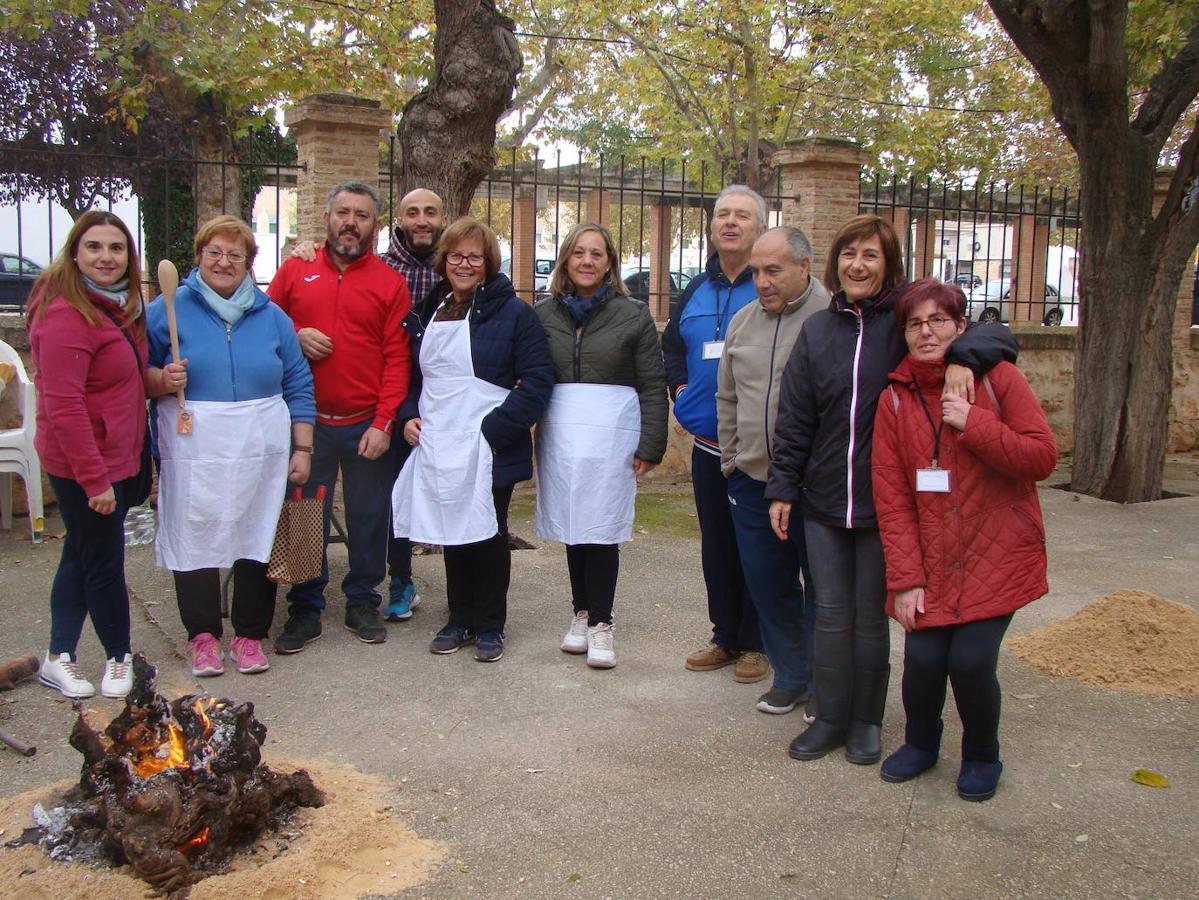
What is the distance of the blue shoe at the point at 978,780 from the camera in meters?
3.64

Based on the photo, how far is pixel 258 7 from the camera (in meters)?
11.4

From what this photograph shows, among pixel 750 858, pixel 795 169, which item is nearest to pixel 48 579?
pixel 750 858

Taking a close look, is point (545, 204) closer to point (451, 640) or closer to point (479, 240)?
point (479, 240)

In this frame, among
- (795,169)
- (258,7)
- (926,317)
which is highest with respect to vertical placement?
(258,7)

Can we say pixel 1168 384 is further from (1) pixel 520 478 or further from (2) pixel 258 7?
(2) pixel 258 7

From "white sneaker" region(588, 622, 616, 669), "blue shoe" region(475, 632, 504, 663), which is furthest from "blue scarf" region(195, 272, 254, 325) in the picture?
"white sneaker" region(588, 622, 616, 669)

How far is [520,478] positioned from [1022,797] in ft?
7.51

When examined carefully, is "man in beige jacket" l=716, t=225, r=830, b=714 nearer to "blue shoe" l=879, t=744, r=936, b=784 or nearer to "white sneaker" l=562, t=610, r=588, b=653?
"blue shoe" l=879, t=744, r=936, b=784

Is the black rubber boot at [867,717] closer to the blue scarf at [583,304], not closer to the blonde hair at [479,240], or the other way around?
the blue scarf at [583,304]

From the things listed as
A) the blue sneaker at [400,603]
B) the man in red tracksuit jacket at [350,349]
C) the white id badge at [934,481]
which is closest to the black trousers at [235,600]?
the man in red tracksuit jacket at [350,349]

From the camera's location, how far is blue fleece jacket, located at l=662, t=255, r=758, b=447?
452 centimetres

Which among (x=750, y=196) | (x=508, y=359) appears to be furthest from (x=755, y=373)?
(x=508, y=359)

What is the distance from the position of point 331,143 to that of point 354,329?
12.5ft

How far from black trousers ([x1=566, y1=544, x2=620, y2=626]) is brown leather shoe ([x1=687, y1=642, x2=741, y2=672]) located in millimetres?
401
